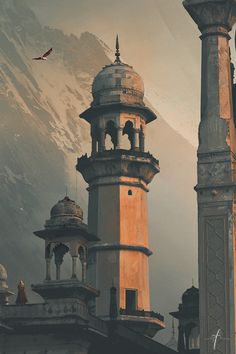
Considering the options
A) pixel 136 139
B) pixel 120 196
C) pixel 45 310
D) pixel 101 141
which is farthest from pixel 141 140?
pixel 45 310

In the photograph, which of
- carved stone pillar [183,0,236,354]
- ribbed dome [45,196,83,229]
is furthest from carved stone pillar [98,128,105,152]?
carved stone pillar [183,0,236,354]

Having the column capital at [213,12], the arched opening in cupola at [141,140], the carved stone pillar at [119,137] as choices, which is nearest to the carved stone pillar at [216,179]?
the column capital at [213,12]

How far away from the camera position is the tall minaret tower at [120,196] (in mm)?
76000

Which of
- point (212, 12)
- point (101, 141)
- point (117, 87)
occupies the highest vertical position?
point (117, 87)

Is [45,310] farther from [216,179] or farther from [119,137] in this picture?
[119,137]

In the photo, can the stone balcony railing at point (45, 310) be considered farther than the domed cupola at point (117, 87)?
No

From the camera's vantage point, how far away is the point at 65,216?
2542 inches

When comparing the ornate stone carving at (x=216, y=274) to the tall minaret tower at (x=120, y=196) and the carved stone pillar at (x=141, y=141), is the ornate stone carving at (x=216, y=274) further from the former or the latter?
the carved stone pillar at (x=141, y=141)

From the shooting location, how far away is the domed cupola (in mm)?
79438

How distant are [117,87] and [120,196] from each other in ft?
21.3

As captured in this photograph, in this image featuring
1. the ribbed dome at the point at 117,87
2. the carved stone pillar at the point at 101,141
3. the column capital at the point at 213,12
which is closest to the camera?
the column capital at the point at 213,12

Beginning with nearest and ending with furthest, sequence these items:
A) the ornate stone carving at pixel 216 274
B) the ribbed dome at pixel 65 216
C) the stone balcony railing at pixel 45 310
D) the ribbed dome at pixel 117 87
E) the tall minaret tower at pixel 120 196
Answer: the ornate stone carving at pixel 216 274, the stone balcony railing at pixel 45 310, the ribbed dome at pixel 65 216, the tall minaret tower at pixel 120 196, the ribbed dome at pixel 117 87

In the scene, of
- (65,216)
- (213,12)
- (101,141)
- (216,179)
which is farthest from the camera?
(101,141)

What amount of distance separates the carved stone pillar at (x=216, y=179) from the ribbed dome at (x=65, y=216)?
1300 cm
